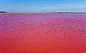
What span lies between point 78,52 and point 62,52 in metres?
0.56

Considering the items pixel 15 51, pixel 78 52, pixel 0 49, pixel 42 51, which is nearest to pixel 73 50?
pixel 78 52

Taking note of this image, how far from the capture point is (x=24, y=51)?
12.3 feet

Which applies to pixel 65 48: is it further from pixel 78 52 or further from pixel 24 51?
pixel 24 51

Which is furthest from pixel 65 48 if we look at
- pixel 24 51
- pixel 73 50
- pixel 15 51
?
pixel 15 51

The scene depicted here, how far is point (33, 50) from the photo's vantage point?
3840 millimetres

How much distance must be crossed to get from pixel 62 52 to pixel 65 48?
379 mm

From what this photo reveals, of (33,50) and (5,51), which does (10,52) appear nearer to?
(5,51)

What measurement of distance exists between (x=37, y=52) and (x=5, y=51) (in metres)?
1.15

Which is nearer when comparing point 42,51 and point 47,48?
point 42,51

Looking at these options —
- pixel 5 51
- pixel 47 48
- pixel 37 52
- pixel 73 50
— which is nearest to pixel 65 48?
pixel 73 50

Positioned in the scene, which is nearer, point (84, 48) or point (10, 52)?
point (10, 52)

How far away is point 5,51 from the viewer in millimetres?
3738

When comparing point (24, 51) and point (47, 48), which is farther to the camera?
point (47, 48)

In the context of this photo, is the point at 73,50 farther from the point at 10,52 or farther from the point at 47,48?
the point at 10,52
